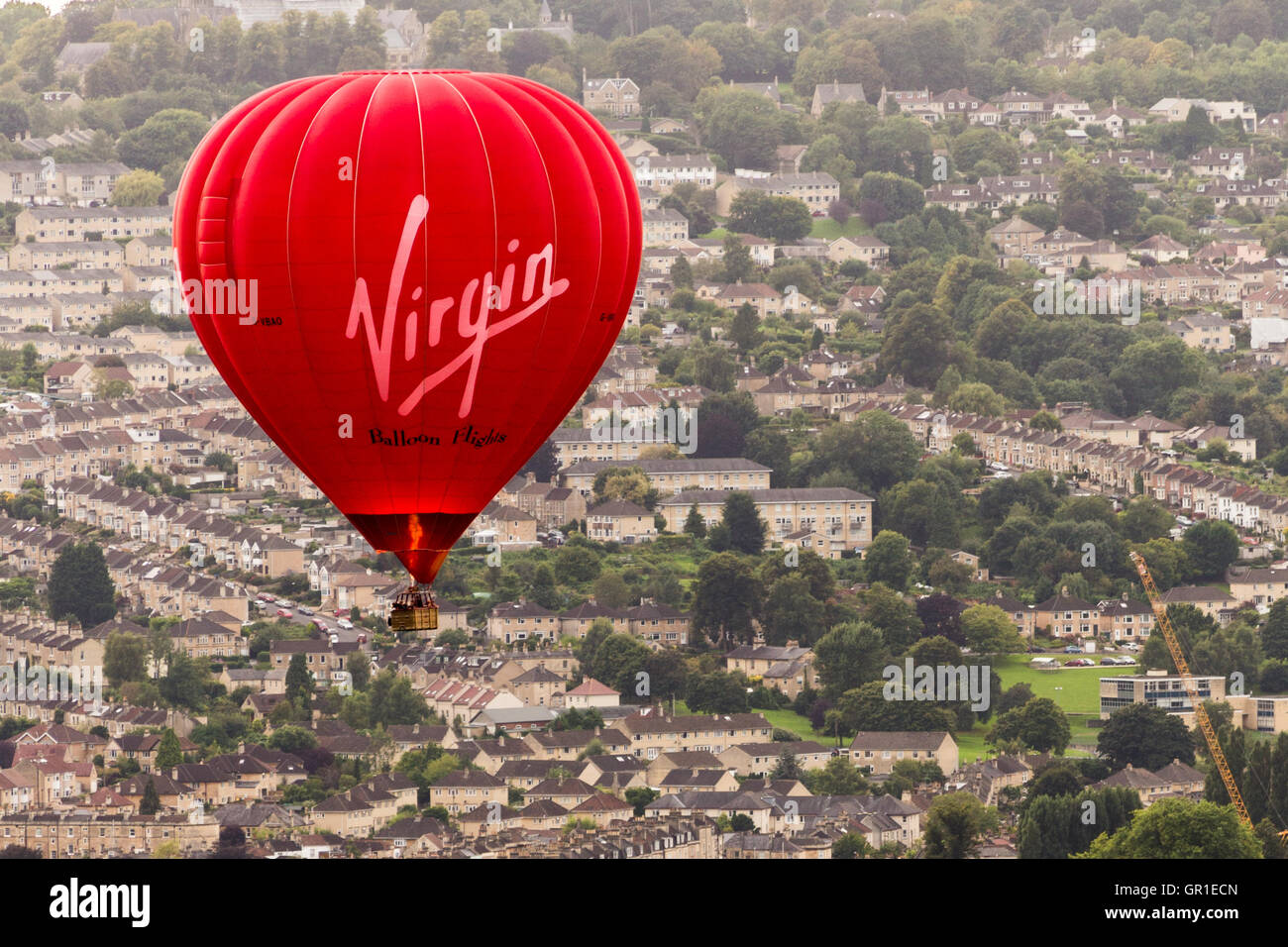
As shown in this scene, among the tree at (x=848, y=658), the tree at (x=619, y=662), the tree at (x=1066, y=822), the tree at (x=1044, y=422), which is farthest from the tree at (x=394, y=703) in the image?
the tree at (x=1044, y=422)

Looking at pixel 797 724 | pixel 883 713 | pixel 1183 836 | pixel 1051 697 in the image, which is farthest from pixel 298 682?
pixel 1183 836

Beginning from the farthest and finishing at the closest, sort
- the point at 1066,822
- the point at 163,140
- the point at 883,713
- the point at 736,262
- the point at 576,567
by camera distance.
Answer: the point at 163,140 → the point at 736,262 → the point at 576,567 → the point at 883,713 → the point at 1066,822

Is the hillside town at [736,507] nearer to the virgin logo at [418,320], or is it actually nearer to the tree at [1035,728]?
the tree at [1035,728]

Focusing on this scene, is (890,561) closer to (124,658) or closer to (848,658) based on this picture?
(848,658)

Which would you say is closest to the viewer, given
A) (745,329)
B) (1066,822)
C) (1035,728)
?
(1066,822)

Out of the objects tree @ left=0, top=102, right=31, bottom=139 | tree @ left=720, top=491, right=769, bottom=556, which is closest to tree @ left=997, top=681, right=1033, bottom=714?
Result: tree @ left=720, top=491, right=769, bottom=556

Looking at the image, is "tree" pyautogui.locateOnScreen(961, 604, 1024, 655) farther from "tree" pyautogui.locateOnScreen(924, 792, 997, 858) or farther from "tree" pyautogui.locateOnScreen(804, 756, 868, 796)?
"tree" pyautogui.locateOnScreen(924, 792, 997, 858)
